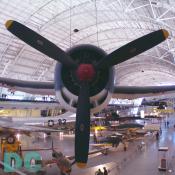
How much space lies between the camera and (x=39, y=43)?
8250 mm

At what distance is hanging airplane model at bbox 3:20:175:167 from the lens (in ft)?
25.4

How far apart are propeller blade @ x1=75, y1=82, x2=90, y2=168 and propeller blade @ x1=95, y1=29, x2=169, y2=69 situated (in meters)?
0.92

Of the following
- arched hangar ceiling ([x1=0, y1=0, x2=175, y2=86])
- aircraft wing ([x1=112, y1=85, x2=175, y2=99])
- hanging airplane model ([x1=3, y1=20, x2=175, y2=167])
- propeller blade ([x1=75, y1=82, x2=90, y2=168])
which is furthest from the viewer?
arched hangar ceiling ([x1=0, y1=0, x2=175, y2=86])

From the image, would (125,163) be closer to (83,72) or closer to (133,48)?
(133,48)

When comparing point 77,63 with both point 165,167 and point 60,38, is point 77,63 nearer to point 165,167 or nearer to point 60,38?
point 165,167

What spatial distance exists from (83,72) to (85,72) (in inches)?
2.1

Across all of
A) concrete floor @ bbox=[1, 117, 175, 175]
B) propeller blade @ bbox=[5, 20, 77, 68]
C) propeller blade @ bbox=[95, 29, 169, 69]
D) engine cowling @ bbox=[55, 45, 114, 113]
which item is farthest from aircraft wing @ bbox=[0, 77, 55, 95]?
concrete floor @ bbox=[1, 117, 175, 175]

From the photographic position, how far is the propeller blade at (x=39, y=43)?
796 cm

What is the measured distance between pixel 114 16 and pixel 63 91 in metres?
31.2

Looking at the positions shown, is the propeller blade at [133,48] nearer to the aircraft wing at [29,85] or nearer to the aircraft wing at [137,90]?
the aircraft wing at [137,90]

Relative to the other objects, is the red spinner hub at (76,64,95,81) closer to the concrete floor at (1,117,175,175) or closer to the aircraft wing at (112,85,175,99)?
the aircraft wing at (112,85,175,99)

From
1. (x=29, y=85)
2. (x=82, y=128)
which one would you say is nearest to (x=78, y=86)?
(x=82, y=128)

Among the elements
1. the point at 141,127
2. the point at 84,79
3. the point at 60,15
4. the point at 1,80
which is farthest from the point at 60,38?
the point at 84,79

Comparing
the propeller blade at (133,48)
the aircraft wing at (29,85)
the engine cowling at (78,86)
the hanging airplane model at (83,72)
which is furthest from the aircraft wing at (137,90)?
the propeller blade at (133,48)
